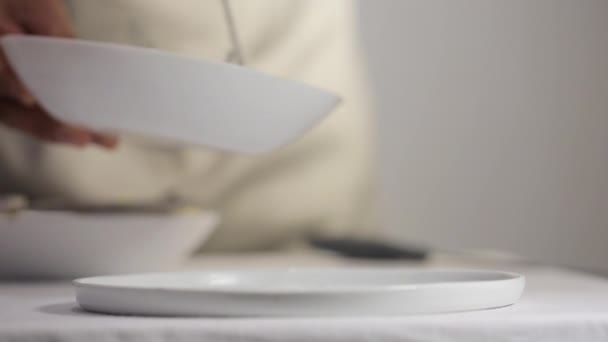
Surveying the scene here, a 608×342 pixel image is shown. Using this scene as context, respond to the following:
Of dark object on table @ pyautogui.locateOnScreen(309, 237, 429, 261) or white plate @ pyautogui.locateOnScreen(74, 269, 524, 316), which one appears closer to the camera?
white plate @ pyautogui.locateOnScreen(74, 269, 524, 316)

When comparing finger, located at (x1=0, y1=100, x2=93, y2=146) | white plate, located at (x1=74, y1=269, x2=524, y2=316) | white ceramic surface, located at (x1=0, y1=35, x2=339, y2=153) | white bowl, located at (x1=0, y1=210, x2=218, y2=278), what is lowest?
white plate, located at (x1=74, y1=269, x2=524, y2=316)

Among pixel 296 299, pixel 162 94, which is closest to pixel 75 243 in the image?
pixel 162 94

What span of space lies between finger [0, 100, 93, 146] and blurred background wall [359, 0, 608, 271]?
254 mm

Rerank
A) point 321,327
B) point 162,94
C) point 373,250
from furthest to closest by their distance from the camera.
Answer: point 373,250 → point 162,94 → point 321,327

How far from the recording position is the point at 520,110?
61 cm

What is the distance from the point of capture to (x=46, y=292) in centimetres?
40

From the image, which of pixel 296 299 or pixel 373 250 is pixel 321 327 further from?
pixel 373 250

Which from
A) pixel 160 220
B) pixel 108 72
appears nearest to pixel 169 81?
pixel 108 72

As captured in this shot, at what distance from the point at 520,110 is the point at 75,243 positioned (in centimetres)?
34

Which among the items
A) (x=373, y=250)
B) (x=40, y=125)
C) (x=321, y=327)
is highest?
(x=40, y=125)

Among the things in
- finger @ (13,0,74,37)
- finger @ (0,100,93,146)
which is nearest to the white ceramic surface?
finger @ (13,0,74,37)

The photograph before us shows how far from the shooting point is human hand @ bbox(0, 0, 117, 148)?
0.52m

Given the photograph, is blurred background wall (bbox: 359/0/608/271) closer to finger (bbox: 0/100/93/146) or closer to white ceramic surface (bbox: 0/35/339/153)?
white ceramic surface (bbox: 0/35/339/153)

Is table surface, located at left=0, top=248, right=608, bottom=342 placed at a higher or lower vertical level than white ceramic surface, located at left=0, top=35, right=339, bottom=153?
lower
